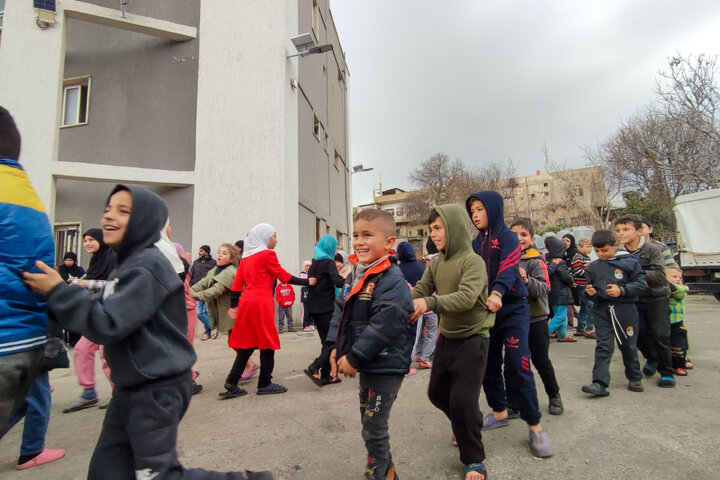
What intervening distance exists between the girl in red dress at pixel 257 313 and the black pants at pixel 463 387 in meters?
2.26

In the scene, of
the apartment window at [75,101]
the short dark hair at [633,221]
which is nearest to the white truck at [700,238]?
the short dark hair at [633,221]


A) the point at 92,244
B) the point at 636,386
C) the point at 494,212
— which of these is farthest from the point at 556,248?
the point at 92,244

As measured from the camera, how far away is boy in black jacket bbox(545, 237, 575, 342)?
22.3ft

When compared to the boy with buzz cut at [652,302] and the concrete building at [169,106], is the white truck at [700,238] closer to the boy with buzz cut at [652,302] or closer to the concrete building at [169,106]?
the boy with buzz cut at [652,302]

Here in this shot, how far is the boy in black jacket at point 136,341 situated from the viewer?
1680mm

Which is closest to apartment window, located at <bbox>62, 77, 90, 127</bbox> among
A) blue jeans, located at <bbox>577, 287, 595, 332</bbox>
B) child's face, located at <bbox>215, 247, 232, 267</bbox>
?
child's face, located at <bbox>215, 247, 232, 267</bbox>

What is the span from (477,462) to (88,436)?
3358 millimetres

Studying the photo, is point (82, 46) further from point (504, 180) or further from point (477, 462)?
point (504, 180)

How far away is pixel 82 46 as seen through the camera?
10.8 metres

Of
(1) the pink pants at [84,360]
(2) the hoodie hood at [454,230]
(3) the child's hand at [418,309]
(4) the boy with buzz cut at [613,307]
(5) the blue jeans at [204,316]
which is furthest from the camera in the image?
(5) the blue jeans at [204,316]

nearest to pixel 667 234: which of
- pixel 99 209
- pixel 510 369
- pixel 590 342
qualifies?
pixel 590 342

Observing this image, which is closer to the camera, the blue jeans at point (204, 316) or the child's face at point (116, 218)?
the child's face at point (116, 218)

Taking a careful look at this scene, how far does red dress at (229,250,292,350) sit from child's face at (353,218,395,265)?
2.27 metres

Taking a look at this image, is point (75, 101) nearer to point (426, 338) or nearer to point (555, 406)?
point (426, 338)
